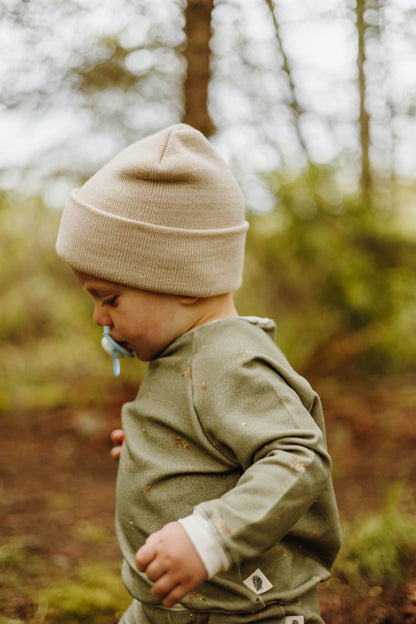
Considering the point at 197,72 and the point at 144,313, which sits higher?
the point at 144,313

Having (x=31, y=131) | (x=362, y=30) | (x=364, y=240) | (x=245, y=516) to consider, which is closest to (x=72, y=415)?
(x=31, y=131)

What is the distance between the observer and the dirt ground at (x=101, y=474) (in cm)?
262

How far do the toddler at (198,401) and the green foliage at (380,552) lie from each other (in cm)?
120

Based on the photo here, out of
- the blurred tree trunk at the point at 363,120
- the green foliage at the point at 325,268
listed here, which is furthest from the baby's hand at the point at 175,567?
the blurred tree trunk at the point at 363,120

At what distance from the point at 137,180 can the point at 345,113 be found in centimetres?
449

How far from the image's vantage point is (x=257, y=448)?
1.45 meters

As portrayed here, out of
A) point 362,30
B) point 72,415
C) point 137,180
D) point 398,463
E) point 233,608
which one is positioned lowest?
point 72,415

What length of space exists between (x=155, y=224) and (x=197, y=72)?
3327 mm

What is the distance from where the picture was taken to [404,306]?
19.3 feet

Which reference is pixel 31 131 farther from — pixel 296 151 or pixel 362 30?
pixel 362 30

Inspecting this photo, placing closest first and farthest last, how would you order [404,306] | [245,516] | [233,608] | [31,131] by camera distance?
1. [245,516]
2. [233,608]
3. [31,131]
4. [404,306]

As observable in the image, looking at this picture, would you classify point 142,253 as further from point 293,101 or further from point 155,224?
point 293,101

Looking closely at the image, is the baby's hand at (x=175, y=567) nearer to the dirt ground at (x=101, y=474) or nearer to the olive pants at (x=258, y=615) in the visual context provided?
the olive pants at (x=258, y=615)

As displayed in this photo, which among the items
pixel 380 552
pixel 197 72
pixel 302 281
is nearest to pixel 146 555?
pixel 380 552
